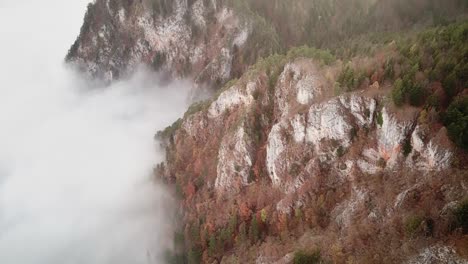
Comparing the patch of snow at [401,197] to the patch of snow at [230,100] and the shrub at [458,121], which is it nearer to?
the shrub at [458,121]

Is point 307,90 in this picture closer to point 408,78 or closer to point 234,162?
point 408,78

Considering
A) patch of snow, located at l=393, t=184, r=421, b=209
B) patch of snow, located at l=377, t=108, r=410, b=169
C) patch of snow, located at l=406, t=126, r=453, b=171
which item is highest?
patch of snow, located at l=377, t=108, r=410, b=169

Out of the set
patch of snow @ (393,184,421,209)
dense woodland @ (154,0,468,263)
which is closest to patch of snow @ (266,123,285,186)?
dense woodland @ (154,0,468,263)

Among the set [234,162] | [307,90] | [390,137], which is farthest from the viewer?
[234,162]

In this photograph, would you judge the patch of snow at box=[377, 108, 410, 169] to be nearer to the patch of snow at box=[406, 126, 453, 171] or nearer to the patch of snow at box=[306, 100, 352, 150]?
the patch of snow at box=[406, 126, 453, 171]

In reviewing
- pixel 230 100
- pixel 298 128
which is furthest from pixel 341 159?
pixel 230 100

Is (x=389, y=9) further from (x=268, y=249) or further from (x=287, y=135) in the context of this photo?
(x=268, y=249)

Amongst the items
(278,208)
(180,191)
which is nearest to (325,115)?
(278,208)
